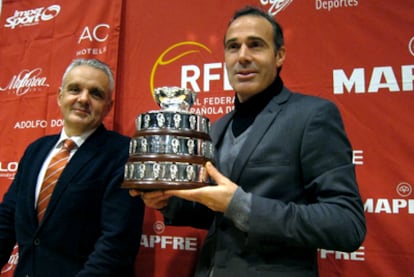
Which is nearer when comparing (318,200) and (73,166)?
(318,200)

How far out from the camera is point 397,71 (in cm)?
131

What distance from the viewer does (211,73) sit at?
60.9 inches

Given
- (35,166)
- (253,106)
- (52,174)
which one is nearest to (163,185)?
(253,106)

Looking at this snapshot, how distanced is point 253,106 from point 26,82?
4.57 feet

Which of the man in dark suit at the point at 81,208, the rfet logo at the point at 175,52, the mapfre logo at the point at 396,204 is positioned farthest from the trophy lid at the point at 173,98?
the mapfre logo at the point at 396,204

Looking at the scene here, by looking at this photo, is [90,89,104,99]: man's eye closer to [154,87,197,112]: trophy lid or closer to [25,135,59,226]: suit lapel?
[25,135,59,226]: suit lapel

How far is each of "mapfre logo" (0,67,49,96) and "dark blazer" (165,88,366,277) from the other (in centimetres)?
136

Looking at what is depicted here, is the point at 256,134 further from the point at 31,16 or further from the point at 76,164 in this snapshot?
the point at 31,16

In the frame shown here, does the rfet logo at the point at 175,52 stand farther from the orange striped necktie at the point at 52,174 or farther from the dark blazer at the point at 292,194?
the dark blazer at the point at 292,194

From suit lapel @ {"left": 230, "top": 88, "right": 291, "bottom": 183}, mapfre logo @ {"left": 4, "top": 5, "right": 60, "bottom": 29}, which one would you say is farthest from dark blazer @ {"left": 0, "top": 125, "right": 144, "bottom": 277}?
mapfre logo @ {"left": 4, "top": 5, "right": 60, "bottom": 29}

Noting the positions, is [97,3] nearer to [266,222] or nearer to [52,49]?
[52,49]

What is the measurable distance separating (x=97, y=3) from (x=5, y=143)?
34.0 inches

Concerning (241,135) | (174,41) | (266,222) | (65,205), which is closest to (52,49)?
(174,41)

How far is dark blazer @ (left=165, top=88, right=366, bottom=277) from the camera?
2.45 ft
